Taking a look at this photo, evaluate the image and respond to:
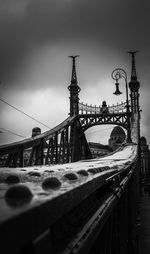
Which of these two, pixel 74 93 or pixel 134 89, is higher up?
pixel 134 89

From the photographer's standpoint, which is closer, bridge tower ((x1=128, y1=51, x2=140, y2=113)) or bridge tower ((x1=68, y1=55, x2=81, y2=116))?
bridge tower ((x1=68, y1=55, x2=81, y2=116))

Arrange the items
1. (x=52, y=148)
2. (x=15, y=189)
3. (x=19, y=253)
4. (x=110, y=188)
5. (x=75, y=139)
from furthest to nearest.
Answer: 1. (x=75, y=139)
2. (x=52, y=148)
3. (x=110, y=188)
4. (x=15, y=189)
5. (x=19, y=253)

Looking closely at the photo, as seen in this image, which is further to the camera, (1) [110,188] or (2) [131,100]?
(2) [131,100]

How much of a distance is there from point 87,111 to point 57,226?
83.4ft

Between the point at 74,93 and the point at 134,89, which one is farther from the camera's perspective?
the point at 134,89

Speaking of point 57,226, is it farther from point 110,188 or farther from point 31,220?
point 110,188

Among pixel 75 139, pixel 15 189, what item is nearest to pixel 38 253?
pixel 15 189

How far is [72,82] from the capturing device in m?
25.3

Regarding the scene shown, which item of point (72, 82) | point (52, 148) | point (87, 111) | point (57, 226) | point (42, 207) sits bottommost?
point (57, 226)

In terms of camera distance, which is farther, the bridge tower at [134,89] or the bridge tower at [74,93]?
the bridge tower at [134,89]

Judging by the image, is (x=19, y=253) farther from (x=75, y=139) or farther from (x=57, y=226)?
(x=75, y=139)

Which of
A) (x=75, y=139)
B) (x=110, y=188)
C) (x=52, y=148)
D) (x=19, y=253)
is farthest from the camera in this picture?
(x=75, y=139)

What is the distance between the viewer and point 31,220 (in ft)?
2.20

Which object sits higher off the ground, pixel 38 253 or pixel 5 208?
pixel 5 208
